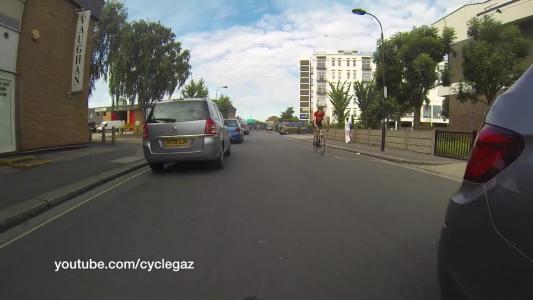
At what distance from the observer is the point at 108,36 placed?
37.6 metres

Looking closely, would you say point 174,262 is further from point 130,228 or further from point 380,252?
point 380,252

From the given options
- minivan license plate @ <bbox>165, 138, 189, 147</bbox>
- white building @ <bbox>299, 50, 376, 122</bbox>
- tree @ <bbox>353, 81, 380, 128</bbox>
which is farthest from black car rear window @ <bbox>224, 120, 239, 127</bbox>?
white building @ <bbox>299, 50, 376, 122</bbox>

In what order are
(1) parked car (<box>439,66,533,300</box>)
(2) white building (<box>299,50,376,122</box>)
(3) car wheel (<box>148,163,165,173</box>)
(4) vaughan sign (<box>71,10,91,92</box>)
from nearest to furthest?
1. (1) parked car (<box>439,66,533,300</box>)
2. (3) car wheel (<box>148,163,165,173</box>)
3. (4) vaughan sign (<box>71,10,91,92</box>)
4. (2) white building (<box>299,50,376,122</box>)

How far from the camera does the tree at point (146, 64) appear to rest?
37719mm

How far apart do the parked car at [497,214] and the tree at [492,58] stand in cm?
2323

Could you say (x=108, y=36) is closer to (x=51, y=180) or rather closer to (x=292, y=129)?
(x=292, y=129)

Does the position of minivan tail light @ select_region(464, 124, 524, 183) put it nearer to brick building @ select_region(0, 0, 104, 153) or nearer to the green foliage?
brick building @ select_region(0, 0, 104, 153)

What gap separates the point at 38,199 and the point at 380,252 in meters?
5.12

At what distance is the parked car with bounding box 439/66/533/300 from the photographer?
6.21 ft

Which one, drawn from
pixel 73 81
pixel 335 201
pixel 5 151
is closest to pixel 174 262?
pixel 335 201

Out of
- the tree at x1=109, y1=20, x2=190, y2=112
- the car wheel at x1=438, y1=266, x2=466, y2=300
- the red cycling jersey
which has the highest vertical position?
the tree at x1=109, y1=20, x2=190, y2=112

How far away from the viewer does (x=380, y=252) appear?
14.0 ft

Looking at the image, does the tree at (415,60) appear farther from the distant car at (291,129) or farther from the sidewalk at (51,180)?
the distant car at (291,129)

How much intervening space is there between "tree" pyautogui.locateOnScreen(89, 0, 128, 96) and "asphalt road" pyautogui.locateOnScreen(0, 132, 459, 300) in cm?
3221
